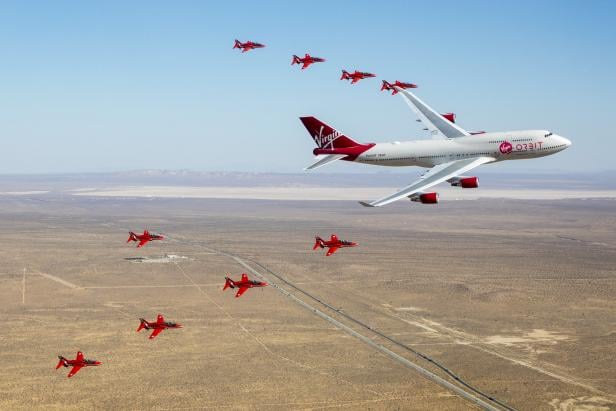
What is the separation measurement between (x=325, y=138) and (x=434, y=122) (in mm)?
8519

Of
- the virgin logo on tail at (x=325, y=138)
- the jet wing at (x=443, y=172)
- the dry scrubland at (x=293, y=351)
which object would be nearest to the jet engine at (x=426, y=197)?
the jet wing at (x=443, y=172)

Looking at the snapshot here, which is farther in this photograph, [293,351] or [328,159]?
[293,351]

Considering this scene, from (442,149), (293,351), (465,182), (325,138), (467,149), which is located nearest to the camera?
(465,182)

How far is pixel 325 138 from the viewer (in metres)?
51.7

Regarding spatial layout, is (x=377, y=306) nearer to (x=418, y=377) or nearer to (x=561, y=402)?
(x=418, y=377)

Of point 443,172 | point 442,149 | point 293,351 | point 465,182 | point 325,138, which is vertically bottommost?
point 293,351

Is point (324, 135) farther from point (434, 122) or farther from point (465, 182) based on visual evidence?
point (465, 182)

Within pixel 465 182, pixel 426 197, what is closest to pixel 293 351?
pixel 465 182

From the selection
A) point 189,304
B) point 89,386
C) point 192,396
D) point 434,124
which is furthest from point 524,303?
point 434,124

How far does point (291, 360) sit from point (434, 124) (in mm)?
95639

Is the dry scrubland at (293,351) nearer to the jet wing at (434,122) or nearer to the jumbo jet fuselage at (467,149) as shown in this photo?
the jet wing at (434,122)

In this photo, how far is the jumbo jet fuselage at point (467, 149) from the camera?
4631 centimetres

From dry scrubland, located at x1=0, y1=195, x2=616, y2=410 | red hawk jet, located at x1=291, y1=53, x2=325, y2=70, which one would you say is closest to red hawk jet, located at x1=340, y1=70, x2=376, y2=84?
red hawk jet, located at x1=291, y1=53, x2=325, y2=70

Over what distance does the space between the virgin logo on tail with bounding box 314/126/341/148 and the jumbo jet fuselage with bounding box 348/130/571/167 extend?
2240mm
